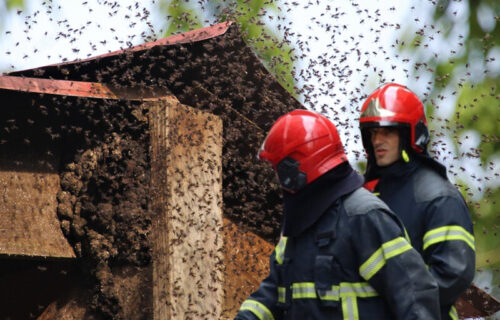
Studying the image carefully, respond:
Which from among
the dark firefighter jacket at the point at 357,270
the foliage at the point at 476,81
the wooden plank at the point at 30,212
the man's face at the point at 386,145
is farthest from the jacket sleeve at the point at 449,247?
the foliage at the point at 476,81

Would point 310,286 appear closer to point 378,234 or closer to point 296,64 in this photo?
point 378,234

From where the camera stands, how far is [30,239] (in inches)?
219

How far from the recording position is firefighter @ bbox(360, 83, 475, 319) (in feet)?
15.2

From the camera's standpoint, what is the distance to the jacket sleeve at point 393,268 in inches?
151

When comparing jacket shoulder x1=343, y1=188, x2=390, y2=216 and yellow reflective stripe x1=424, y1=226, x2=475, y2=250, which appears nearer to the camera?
jacket shoulder x1=343, y1=188, x2=390, y2=216

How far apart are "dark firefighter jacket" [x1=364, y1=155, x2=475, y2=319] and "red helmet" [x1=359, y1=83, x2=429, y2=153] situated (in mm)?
152

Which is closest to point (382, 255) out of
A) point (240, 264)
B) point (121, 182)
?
point (121, 182)

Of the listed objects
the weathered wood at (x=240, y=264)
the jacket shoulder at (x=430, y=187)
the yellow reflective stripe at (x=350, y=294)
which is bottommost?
the weathered wood at (x=240, y=264)

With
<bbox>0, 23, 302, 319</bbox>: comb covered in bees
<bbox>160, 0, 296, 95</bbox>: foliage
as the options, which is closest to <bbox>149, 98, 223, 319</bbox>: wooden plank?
<bbox>0, 23, 302, 319</bbox>: comb covered in bees

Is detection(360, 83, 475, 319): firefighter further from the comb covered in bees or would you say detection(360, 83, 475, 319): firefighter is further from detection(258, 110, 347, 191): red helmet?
the comb covered in bees

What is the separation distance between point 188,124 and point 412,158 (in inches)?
69.2

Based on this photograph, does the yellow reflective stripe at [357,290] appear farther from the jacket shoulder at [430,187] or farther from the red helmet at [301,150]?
the jacket shoulder at [430,187]

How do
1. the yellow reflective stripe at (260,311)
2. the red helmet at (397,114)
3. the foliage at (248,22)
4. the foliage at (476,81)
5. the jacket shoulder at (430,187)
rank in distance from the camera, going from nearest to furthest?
the yellow reflective stripe at (260,311)
the jacket shoulder at (430,187)
the red helmet at (397,114)
the foliage at (476,81)
the foliage at (248,22)

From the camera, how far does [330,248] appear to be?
159 inches
